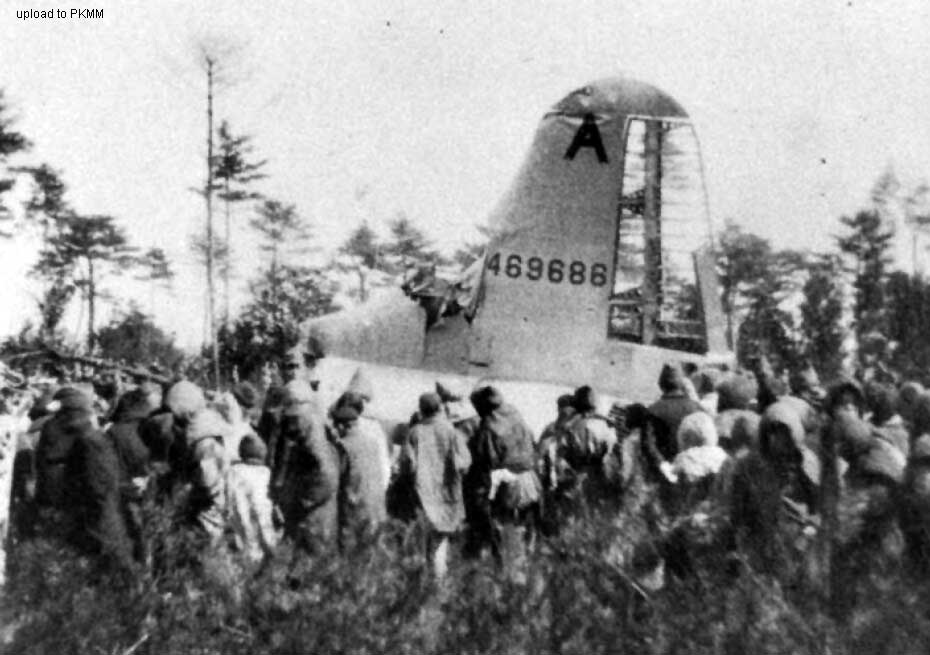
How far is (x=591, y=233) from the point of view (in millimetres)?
9672

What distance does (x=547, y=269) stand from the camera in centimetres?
977

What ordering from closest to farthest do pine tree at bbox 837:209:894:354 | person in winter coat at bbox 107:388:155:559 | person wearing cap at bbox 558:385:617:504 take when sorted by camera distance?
person in winter coat at bbox 107:388:155:559 < person wearing cap at bbox 558:385:617:504 < pine tree at bbox 837:209:894:354

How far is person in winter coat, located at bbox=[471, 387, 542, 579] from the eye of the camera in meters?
6.97

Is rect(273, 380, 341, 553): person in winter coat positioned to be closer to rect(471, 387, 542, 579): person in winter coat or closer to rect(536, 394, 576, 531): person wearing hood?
rect(471, 387, 542, 579): person in winter coat

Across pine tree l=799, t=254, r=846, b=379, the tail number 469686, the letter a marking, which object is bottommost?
pine tree l=799, t=254, r=846, b=379

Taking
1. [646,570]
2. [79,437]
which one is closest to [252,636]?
[646,570]

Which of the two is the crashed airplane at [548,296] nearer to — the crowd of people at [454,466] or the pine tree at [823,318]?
the crowd of people at [454,466]

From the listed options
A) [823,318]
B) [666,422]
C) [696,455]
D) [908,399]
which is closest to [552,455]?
[666,422]

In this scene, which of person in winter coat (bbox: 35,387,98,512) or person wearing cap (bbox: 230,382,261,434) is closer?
person in winter coat (bbox: 35,387,98,512)

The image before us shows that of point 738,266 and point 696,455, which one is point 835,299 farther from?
point 696,455

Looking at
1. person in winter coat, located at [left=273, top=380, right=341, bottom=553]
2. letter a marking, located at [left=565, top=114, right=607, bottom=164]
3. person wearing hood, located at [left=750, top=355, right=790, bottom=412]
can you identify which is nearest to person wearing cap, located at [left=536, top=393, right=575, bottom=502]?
person wearing hood, located at [left=750, top=355, right=790, bottom=412]

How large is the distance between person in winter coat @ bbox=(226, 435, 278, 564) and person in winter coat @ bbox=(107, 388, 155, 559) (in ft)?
1.56

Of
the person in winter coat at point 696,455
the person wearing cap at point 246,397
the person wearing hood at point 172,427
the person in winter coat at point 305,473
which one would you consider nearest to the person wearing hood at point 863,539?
the person in winter coat at point 696,455

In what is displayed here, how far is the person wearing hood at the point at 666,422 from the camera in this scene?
6762mm
